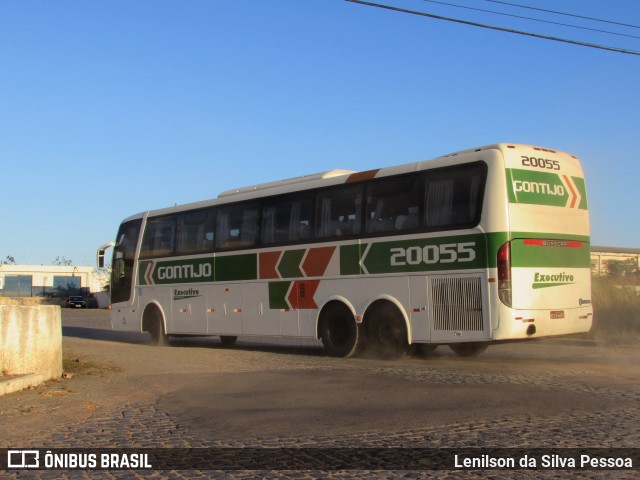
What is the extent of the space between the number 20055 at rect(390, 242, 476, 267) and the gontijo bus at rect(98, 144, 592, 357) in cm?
2

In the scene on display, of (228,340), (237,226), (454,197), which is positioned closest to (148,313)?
(228,340)

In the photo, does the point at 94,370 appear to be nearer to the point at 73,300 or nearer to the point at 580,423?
the point at 580,423

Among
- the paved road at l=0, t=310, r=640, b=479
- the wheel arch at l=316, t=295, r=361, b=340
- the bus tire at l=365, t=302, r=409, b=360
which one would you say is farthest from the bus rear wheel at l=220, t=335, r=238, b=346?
the bus tire at l=365, t=302, r=409, b=360

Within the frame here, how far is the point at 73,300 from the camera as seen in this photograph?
7425 cm

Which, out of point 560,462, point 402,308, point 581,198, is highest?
point 581,198

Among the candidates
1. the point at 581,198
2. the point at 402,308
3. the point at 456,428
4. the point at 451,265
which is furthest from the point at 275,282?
the point at 456,428

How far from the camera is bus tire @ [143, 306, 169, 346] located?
20547 mm

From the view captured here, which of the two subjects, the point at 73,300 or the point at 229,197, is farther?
the point at 73,300

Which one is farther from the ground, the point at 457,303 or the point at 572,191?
the point at 572,191

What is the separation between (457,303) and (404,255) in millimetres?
1437

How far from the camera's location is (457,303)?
514 inches

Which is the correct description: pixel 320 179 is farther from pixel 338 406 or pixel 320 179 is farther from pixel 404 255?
pixel 338 406

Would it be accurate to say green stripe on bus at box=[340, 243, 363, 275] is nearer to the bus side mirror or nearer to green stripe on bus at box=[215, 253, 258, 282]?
green stripe on bus at box=[215, 253, 258, 282]

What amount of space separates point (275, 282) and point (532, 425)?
31.9 feet
